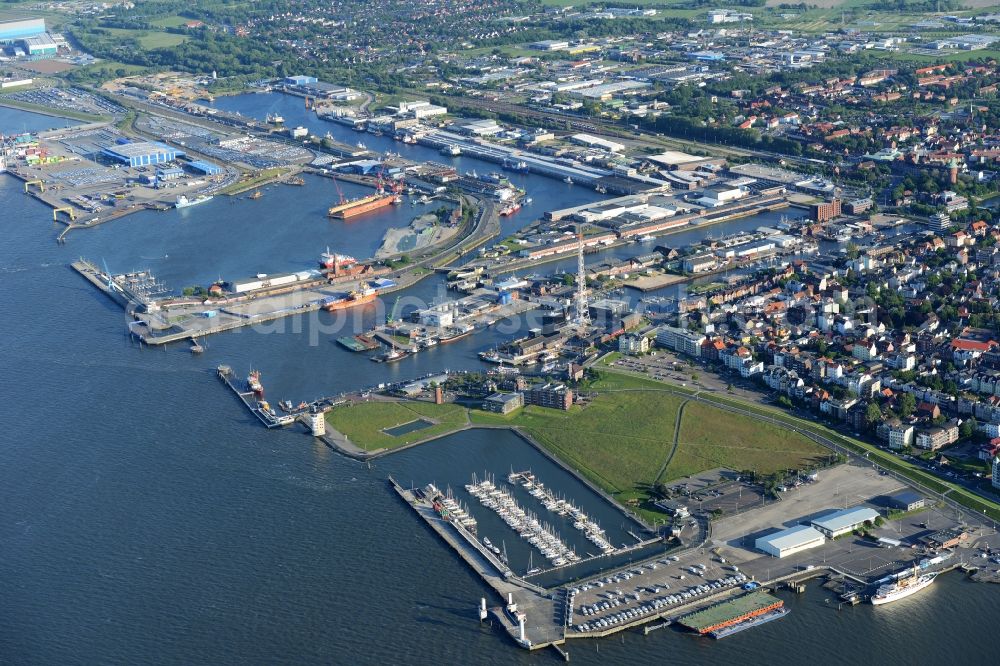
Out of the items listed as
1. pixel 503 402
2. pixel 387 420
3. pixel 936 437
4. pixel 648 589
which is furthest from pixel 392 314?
pixel 648 589

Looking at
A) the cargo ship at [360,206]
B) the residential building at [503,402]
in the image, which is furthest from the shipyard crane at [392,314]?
the cargo ship at [360,206]

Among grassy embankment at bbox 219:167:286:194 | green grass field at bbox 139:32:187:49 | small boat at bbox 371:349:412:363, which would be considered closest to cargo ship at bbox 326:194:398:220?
grassy embankment at bbox 219:167:286:194

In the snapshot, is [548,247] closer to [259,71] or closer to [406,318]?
[406,318]

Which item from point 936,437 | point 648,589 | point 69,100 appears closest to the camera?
point 648,589

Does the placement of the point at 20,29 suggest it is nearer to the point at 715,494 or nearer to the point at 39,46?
the point at 39,46

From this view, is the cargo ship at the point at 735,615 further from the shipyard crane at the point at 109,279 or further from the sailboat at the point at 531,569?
the shipyard crane at the point at 109,279

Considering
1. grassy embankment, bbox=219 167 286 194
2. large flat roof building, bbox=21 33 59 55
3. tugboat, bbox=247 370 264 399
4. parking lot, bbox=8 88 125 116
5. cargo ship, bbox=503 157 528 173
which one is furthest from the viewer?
large flat roof building, bbox=21 33 59 55

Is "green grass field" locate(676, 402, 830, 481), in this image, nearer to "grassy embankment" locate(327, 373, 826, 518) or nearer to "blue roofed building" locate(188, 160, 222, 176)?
"grassy embankment" locate(327, 373, 826, 518)
